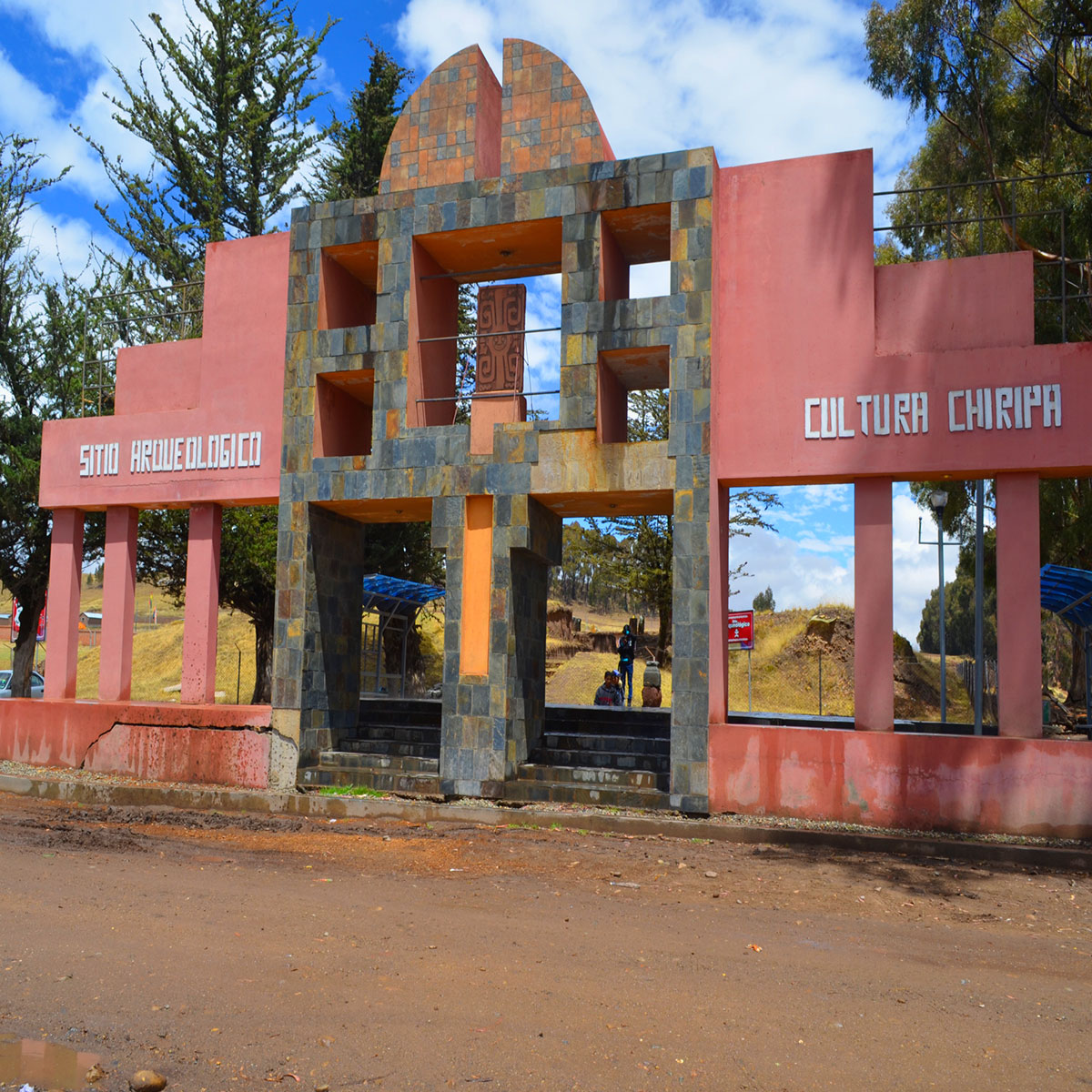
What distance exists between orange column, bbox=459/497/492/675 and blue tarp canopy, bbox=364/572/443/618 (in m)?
6.20

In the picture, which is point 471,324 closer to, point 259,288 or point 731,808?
point 259,288

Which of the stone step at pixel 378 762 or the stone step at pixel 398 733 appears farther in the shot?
the stone step at pixel 398 733

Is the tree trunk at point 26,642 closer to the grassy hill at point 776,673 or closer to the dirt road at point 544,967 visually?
the grassy hill at point 776,673

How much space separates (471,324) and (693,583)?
1642 cm

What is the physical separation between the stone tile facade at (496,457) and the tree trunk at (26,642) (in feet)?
37.1

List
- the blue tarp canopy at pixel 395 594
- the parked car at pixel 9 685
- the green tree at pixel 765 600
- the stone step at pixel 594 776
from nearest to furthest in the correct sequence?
the stone step at pixel 594 776 → the blue tarp canopy at pixel 395 594 → the parked car at pixel 9 685 → the green tree at pixel 765 600

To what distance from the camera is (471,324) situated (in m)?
27.2

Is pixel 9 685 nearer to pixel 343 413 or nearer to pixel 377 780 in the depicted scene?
pixel 343 413

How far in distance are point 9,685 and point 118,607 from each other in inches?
352

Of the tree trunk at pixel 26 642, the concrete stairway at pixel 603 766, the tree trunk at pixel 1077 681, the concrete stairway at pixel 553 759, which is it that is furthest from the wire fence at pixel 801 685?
the tree trunk at pixel 26 642

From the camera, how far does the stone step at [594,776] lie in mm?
12875

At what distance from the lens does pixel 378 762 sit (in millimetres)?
14234

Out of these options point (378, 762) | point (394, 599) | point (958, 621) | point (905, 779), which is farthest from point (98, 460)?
point (958, 621)

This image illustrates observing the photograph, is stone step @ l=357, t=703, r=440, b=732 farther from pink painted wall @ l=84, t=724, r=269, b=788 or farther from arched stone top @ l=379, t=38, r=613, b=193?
arched stone top @ l=379, t=38, r=613, b=193
